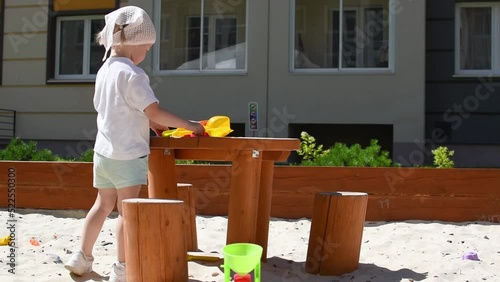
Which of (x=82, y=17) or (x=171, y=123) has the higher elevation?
(x=82, y=17)

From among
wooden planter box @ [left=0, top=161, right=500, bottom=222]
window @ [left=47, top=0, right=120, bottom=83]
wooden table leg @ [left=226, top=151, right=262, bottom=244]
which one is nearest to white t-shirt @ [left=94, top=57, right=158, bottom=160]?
wooden table leg @ [left=226, top=151, right=262, bottom=244]

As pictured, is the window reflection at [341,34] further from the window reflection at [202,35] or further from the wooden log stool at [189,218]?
the wooden log stool at [189,218]

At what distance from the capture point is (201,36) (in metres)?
10.0

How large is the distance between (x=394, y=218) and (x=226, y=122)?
2.42m

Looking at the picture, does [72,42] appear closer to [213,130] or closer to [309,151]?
[309,151]

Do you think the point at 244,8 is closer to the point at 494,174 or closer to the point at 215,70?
the point at 215,70

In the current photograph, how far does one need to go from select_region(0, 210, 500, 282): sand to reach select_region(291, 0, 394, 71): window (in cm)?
449

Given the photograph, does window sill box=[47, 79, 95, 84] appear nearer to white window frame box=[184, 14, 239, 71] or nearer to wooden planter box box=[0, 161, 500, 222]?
white window frame box=[184, 14, 239, 71]

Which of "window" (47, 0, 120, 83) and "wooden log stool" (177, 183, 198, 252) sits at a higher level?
"window" (47, 0, 120, 83)

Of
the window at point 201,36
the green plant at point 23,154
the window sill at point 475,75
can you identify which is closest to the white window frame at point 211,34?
the window at point 201,36

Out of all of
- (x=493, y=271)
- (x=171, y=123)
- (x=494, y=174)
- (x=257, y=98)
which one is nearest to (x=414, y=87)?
(x=257, y=98)

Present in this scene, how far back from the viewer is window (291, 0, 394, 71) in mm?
9352

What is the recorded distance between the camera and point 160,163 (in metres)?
3.73

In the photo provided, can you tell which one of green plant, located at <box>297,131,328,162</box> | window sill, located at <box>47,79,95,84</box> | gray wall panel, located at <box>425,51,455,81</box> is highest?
gray wall panel, located at <box>425,51,455,81</box>
